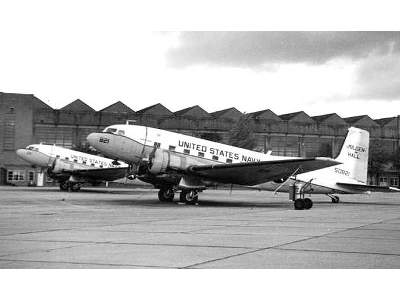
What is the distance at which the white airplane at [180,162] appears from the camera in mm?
24578

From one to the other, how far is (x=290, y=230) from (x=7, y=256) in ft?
24.4

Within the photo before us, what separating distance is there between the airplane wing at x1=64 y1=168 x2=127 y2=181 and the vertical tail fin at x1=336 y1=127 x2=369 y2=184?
19.5 meters

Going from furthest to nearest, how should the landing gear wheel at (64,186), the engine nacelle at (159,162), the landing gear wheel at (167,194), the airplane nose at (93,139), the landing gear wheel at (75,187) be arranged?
1. the landing gear wheel at (64,186)
2. the landing gear wheel at (75,187)
3. the landing gear wheel at (167,194)
4. the airplane nose at (93,139)
5. the engine nacelle at (159,162)


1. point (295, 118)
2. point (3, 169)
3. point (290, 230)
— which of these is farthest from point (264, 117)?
point (290, 230)

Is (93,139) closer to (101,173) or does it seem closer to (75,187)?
(101,173)

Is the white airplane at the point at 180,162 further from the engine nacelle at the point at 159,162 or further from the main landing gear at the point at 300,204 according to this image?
the main landing gear at the point at 300,204

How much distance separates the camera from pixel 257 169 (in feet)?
82.7

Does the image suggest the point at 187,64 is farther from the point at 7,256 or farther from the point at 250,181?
the point at 250,181

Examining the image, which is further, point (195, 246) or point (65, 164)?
point (65, 164)

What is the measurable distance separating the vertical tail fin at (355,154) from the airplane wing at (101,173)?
769 inches

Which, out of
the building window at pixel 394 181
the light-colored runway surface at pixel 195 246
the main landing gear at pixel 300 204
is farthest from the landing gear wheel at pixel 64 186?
the building window at pixel 394 181

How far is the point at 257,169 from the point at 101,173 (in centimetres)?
Result: 2133

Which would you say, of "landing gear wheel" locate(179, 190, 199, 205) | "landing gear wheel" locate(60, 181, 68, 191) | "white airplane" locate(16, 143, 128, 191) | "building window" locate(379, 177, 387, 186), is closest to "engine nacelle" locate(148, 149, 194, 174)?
"landing gear wheel" locate(179, 190, 199, 205)

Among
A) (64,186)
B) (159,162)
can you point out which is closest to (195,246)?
(159,162)
